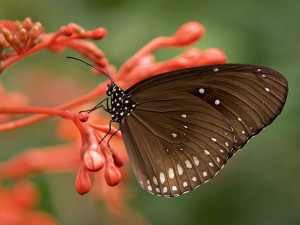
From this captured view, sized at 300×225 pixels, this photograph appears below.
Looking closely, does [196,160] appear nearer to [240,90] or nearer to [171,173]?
[171,173]

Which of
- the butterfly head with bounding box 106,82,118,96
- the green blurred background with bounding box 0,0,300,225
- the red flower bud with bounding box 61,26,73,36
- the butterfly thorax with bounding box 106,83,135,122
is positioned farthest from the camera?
the green blurred background with bounding box 0,0,300,225

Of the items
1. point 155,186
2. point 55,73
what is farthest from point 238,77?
point 55,73

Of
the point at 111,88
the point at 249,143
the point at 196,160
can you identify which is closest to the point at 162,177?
the point at 196,160

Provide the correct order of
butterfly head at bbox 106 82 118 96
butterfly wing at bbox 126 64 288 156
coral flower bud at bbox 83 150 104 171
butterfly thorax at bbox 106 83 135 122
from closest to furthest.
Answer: coral flower bud at bbox 83 150 104 171, butterfly wing at bbox 126 64 288 156, butterfly head at bbox 106 82 118 96, butterfly thorax at bbox 106 83 135 122

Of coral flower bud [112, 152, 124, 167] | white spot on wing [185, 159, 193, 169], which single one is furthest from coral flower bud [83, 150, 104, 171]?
white spot on wing [185, 159, 193, 169]

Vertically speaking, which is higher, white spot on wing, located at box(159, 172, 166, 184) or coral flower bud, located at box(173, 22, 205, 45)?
coral flower bud, located at box(173, 22, 205, 45)

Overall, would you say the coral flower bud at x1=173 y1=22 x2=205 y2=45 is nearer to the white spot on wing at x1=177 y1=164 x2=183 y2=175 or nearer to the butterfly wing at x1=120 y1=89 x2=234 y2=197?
the butterfly wing at x1=120 y1=89 x2=234 y2=197
